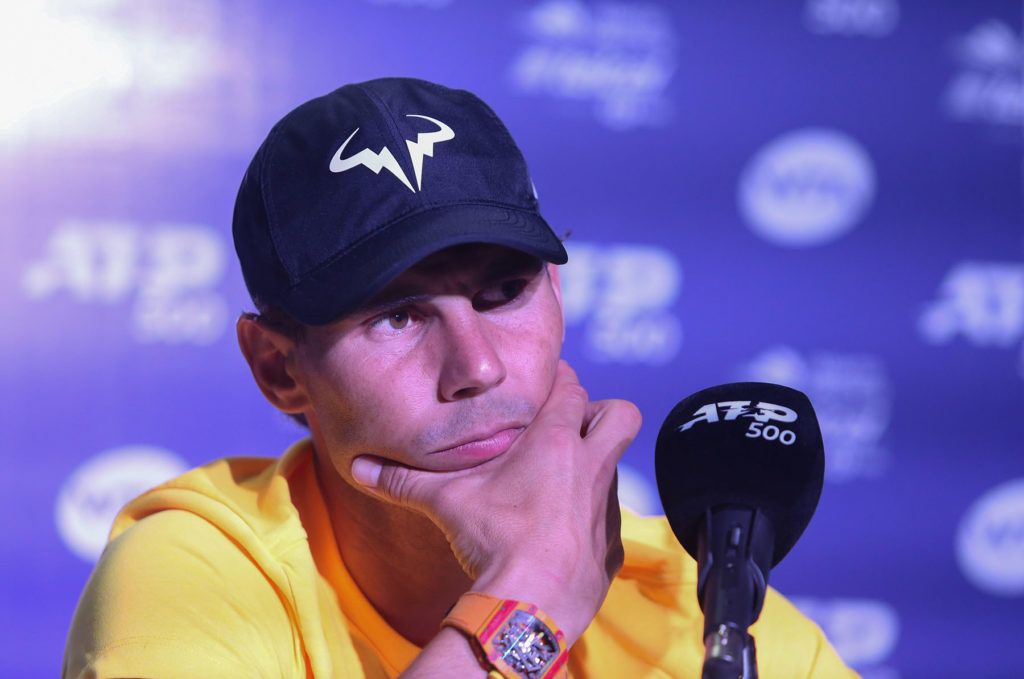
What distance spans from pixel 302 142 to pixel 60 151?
1224 millimetres

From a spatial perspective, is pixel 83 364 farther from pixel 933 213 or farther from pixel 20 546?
pixel 933 213

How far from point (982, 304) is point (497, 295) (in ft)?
5.55

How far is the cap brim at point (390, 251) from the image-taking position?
1.18m

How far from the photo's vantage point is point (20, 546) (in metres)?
2.30

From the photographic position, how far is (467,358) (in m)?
1.17

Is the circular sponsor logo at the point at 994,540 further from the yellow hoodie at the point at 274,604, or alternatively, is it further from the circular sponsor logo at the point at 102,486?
the circular sponsor logo at the point at 102,486

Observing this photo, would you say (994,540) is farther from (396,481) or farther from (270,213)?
(270,213)

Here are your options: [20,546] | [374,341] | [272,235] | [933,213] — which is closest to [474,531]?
[374,341]

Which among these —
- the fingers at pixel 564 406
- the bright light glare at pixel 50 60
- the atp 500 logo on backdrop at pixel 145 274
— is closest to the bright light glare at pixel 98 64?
the bright light glare at pixel 50 60

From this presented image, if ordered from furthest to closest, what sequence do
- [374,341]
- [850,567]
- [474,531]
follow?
[850,567], [374,341], [474,531]

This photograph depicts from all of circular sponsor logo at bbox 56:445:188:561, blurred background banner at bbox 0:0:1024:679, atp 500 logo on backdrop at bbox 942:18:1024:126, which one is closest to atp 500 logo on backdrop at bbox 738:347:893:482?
blurred background banner at bbox 0:0:1024:679

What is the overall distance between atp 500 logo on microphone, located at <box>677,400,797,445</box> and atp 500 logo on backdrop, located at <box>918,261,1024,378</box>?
5.81ft

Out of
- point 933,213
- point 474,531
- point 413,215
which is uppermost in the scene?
point 933,213

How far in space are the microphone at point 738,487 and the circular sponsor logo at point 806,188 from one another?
1.61 m
